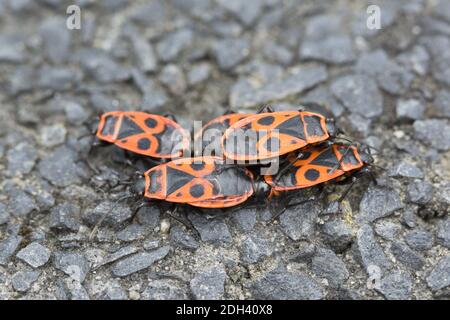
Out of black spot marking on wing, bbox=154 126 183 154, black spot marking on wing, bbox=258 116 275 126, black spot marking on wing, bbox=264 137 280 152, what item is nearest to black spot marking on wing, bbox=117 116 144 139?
black spot marking on wing, bbox=154 126 183 154

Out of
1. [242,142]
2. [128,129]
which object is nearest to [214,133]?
[242,142]

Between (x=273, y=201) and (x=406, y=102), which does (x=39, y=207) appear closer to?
(x=273, y=201)

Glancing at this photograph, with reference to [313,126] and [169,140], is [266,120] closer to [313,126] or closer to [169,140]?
[313,126]

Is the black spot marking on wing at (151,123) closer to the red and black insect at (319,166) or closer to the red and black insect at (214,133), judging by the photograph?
the red and black insect at (214,133)

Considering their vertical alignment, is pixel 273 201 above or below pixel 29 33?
below

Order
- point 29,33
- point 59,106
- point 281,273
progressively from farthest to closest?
point 29,33 < point 59,106 < point 281,273

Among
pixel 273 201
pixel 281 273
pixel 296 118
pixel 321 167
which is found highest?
pixel 296 118

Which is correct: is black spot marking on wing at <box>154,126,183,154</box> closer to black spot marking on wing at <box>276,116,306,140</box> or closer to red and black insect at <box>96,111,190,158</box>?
red and black insect at <box>96,111,190,158</box>

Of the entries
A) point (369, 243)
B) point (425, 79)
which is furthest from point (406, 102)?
point (369, 243)
